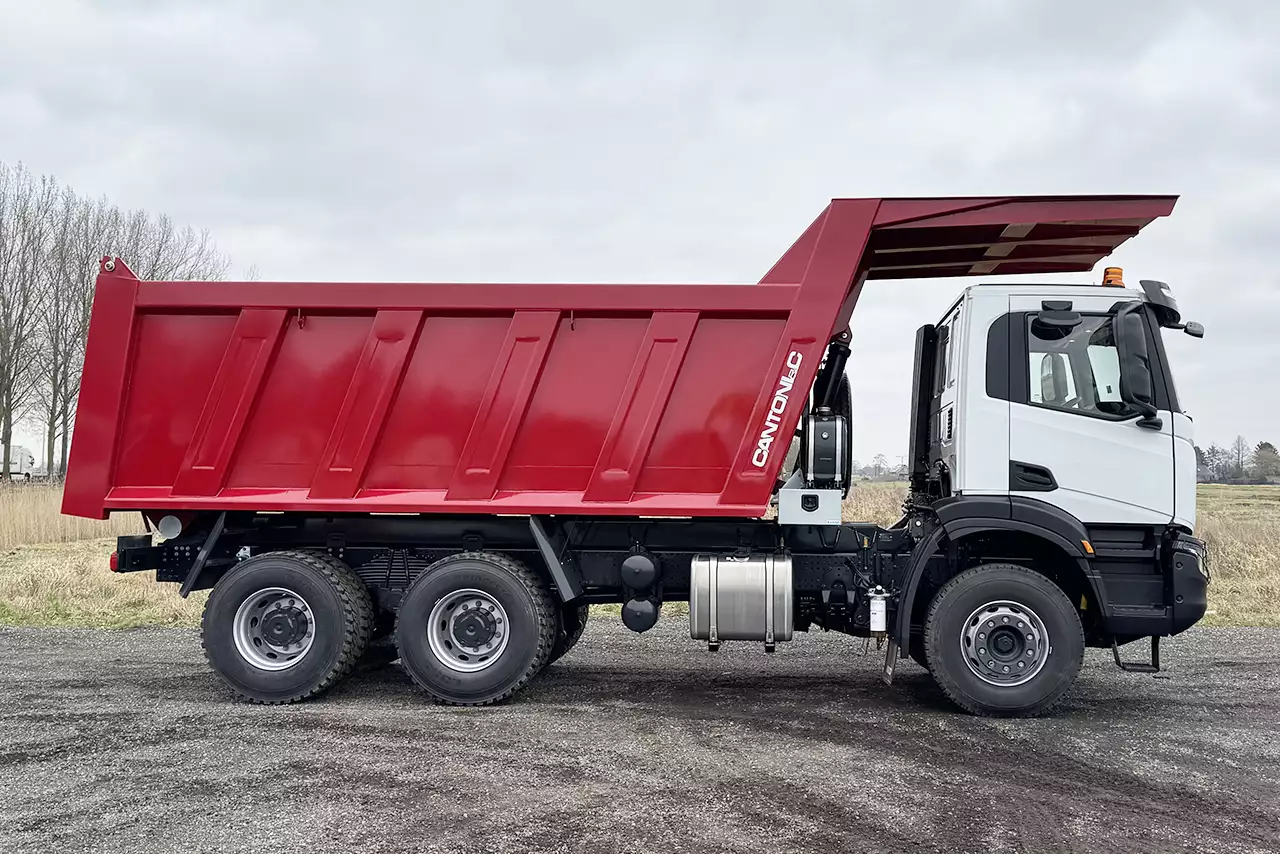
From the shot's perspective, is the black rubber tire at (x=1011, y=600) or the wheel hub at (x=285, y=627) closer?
the black rubber tire at (x=1011, y=600)

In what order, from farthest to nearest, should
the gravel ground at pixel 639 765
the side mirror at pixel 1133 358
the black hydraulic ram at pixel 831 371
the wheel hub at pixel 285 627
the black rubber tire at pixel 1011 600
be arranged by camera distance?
the black hydraulic ram at pixel 831 371
the wheel hub at pixel 285 627
the black rubber tire at pixel 1011 600
the side mirror at pixel 1133 358
the gravel ground at pixel 639 765

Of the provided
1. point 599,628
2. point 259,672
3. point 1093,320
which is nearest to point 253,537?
point 259,672

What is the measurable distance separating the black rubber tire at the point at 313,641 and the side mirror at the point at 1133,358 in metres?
5.51

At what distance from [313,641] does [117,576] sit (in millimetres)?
7399

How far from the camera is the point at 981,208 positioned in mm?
6680

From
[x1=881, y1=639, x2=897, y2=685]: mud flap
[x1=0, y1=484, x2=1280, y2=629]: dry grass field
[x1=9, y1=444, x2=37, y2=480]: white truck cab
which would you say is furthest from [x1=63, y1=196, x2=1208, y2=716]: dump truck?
[x1=9, y1=444, x2=37, y2=480]: white truck cab

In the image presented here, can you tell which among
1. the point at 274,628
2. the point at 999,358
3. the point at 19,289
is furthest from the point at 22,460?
the point at 999,358

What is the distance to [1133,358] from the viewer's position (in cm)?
616

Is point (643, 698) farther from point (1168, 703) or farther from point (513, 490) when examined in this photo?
point (1168, 703)

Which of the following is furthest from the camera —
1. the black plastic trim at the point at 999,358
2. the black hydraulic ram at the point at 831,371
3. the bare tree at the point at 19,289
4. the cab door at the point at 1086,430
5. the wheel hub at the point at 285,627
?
the bare tree at the point at 19,289

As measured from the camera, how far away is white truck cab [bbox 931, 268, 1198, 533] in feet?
21.1

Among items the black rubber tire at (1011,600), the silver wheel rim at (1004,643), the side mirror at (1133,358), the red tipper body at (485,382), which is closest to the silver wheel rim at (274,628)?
the red tipper body at (485,382)

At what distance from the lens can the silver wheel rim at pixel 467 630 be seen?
22.2 feet

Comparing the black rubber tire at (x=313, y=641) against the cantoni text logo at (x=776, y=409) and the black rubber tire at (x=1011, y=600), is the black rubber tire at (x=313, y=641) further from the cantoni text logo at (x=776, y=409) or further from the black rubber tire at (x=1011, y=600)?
the black rubber tire at (x=1011, y=600)
